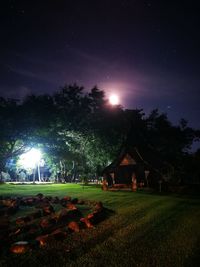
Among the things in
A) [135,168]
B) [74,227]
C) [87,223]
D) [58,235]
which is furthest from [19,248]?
[135,168]

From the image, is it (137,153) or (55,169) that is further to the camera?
(55,169)

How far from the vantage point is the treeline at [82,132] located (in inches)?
1114

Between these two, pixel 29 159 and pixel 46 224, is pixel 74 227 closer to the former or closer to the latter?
pixel 46 224

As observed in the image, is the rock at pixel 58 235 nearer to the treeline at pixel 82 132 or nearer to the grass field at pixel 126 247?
the grass field at pixel 126 247

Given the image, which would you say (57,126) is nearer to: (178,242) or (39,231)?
(39,231)

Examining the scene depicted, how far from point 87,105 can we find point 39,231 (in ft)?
115

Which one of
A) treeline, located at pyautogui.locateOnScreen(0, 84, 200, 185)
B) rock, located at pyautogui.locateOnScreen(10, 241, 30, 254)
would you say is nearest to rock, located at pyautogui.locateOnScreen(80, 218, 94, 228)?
rock, located at pyautogui.locateOnScreen(10, 241, 30, 254)

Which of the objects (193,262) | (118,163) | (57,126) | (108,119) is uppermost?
(108,119)

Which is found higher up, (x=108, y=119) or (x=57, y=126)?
(x=108, y=119)

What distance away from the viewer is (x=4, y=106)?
27.9 metres

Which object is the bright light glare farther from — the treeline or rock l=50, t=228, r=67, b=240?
rock l=50, t=228, r=67, b=240

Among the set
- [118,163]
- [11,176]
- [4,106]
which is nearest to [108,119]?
[118,163]

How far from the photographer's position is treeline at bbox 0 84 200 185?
28297mm

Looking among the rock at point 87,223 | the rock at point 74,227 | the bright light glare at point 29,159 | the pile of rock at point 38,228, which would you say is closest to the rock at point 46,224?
the pile of rock at point 38,228
